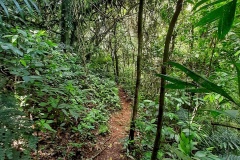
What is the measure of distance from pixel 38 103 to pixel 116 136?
1774 mm

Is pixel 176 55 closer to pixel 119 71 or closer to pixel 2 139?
pixel 2 139

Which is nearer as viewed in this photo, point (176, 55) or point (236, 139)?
point (236, 139)

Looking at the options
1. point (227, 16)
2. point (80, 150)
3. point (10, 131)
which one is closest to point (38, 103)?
point (80, 150)

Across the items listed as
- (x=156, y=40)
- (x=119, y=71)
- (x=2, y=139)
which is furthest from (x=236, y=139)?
(x=119, y=71)

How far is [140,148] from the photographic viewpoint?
9.56ft

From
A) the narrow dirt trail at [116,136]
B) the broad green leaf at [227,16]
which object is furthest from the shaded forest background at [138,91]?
the narrow dirt trail at [116,136]

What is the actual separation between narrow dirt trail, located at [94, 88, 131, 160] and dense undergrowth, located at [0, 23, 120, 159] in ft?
0.75

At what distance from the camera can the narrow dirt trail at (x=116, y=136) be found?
122 inches

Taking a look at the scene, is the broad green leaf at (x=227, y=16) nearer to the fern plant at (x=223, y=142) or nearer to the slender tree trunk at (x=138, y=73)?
the slender tree trunk at (x=138, y=73)

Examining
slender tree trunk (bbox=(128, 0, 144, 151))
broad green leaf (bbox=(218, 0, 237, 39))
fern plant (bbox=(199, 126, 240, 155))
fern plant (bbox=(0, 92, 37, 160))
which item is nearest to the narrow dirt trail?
slender tree trunk (bbox=(128, 0, 144, 151))

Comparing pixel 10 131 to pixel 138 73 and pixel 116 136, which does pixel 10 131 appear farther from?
pixel 116 136

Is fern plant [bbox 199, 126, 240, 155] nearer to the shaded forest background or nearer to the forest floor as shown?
the shaded forest background

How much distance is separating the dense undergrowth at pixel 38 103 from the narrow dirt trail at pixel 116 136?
0.75ft

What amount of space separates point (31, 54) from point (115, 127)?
8.73 ft
